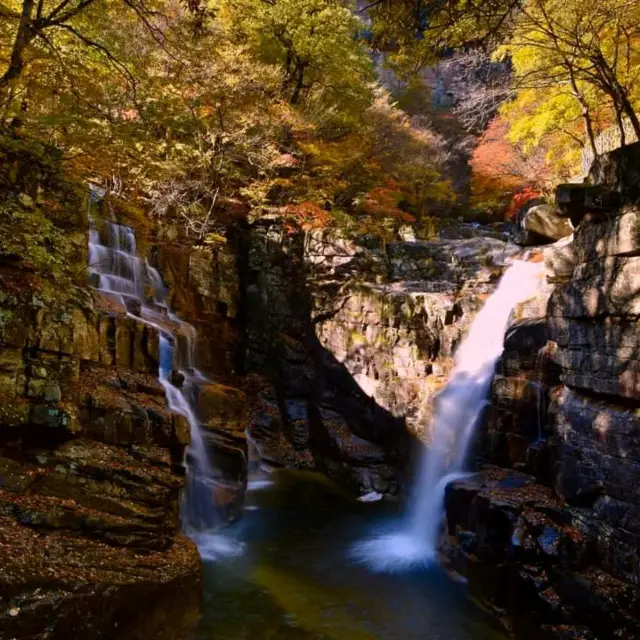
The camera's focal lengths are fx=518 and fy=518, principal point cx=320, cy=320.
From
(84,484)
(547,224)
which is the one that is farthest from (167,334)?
(547,224)

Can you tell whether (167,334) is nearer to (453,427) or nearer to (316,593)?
(316,593)

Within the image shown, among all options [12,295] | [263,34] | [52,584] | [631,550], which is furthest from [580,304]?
[263,34]

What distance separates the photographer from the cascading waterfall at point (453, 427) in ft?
35.9

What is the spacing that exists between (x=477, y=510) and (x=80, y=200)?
10795 mm

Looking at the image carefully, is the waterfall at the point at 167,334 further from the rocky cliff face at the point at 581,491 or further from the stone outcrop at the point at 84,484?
the rocky cliff face at the point at 581,491

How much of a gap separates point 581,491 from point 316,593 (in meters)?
4.82

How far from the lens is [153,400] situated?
10.9m

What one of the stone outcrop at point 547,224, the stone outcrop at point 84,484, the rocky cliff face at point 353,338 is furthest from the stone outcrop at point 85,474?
the stone outcrop at point 547,224

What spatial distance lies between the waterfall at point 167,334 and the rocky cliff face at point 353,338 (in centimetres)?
337

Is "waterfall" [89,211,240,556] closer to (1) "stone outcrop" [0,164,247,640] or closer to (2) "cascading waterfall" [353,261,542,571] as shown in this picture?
(1) "stone outcrop" [0,164,247,640]

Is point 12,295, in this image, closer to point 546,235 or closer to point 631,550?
point 631,550

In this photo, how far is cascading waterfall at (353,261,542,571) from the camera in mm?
10948

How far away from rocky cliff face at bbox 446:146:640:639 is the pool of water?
79 centimetres

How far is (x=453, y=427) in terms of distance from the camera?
42.2 ft
